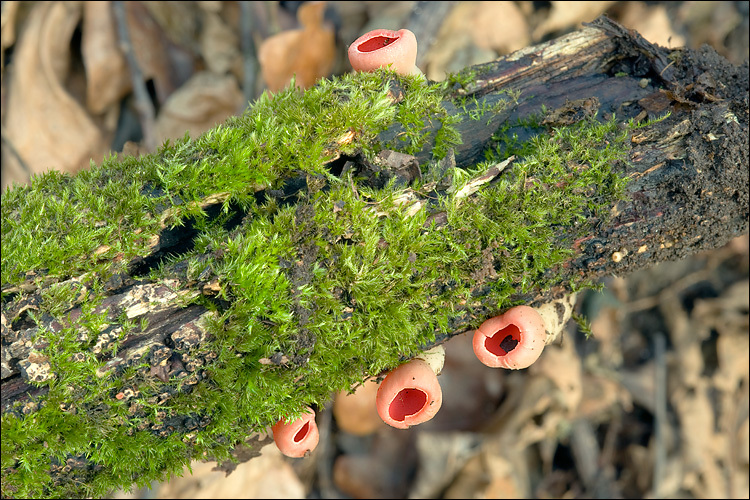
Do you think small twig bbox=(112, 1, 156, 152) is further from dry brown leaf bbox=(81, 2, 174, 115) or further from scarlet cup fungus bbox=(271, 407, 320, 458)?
scarlet cup fungus bbox=(271, 407, 320, 458)

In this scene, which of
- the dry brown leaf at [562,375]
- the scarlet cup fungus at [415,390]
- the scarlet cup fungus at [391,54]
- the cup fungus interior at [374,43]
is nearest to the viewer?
the scarlet cup fungus at [415,390]

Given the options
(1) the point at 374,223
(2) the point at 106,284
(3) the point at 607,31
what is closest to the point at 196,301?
(2) the point at 106,284

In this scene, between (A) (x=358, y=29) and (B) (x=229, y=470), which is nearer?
(B) (x=229, y=470)

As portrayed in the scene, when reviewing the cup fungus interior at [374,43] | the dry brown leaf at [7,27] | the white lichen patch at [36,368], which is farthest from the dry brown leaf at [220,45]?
the white lichen patch at [36,368]

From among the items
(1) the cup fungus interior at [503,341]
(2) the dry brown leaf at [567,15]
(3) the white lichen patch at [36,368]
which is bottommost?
(1) the cup fungus interior at [503,341]

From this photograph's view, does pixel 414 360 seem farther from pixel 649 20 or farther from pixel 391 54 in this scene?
pixel 649 20

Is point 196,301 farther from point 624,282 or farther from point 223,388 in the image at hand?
point 624,282

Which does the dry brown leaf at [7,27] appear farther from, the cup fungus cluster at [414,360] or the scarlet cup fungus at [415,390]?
the scarlet cup fungus at [415,390]
